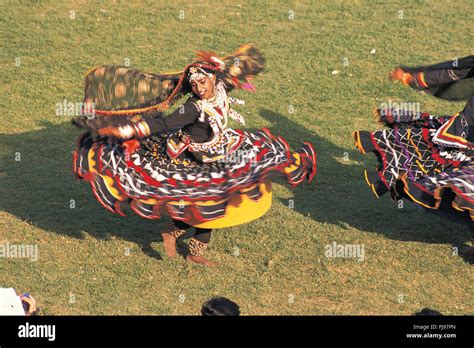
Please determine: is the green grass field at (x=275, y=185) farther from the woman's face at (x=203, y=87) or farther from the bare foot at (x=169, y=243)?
the woman's face at (x=203, y=87)

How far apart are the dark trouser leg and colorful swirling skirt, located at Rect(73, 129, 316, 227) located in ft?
1.48

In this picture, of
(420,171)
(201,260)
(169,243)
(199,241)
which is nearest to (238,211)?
(199,241)

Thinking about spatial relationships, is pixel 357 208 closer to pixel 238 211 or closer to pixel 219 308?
pixel 238 211

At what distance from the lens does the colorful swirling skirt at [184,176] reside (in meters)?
12.3

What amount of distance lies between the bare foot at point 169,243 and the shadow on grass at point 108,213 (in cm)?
30

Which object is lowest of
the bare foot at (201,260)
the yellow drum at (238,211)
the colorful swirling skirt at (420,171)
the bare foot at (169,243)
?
the bare foot at (201,260)

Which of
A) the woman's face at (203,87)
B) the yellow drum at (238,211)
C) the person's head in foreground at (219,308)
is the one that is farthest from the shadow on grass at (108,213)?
the person's head in foreground at (219,308)

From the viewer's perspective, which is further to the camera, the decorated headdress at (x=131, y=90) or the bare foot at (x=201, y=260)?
the decorated headdress at (x=131, y=90)

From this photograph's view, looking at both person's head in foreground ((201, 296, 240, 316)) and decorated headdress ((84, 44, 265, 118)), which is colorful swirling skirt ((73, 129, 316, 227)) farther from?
person's head in foreground ((201, 296, 240, 316))

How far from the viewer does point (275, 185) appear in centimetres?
1562

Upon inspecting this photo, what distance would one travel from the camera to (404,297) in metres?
12.3

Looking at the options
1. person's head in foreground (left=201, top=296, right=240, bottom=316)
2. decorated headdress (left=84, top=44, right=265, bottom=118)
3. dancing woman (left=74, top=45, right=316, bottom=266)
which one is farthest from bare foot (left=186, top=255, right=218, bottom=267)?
person's head in foreground (left=201, top=296, right=240, bottom=316)

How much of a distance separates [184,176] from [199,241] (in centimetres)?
94
